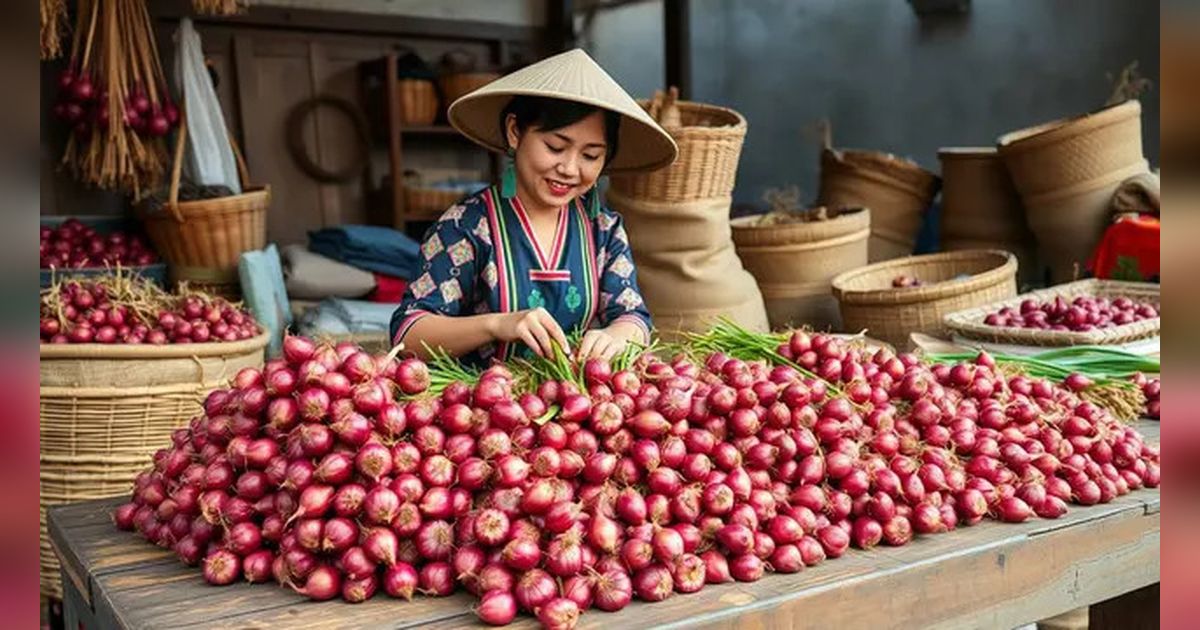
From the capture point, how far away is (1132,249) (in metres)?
4.00

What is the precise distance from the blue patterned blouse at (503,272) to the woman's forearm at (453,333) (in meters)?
0.05

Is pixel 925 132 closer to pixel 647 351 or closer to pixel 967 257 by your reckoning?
pixel 967 257

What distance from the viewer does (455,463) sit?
1256mm

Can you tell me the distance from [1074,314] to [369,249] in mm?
3152

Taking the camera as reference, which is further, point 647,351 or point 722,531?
point 647,351

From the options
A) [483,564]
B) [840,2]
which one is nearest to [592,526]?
[483,564]

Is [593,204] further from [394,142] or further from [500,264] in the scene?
[394,142]

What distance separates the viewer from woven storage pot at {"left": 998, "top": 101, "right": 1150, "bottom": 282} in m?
4.23

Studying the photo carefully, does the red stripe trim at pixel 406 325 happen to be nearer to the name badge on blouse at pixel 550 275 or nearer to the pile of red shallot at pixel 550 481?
the name badge on blouse at pixel 550 275

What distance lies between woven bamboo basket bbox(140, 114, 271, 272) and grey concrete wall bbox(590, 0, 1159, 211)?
Result: 12.7 ft

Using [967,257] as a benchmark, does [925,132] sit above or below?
above
